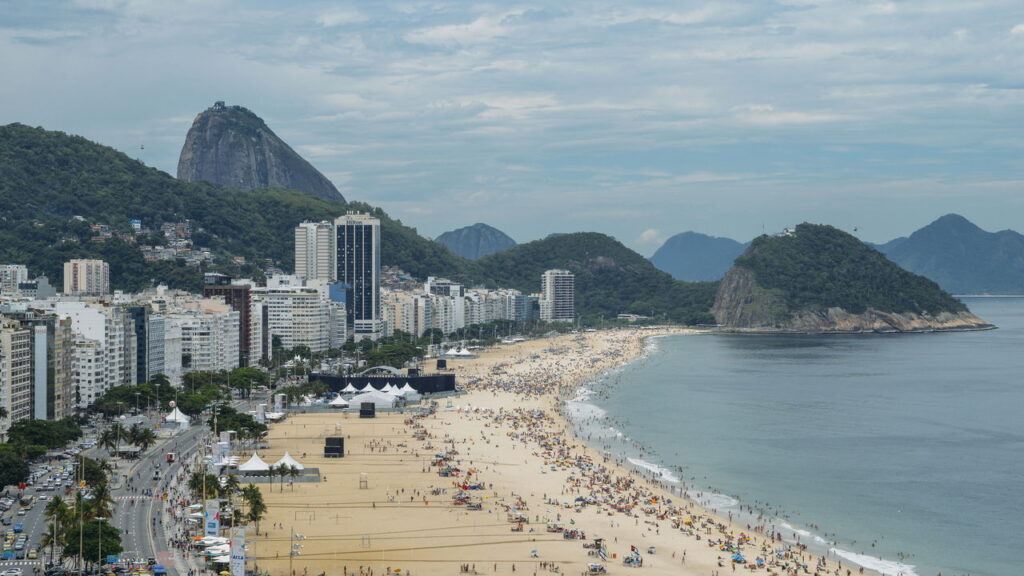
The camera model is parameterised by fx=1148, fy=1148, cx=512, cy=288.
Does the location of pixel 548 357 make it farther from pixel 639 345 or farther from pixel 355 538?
pixel 355 538

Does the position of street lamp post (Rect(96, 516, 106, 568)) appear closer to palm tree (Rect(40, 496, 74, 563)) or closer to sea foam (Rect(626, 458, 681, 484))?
palm tree (Rect(40, 496, 74, 563))

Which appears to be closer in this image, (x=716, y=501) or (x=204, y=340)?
(x=716, y=501)

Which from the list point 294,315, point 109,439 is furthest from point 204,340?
point 109,439

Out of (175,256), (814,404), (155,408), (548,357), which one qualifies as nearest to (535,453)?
(155,408)

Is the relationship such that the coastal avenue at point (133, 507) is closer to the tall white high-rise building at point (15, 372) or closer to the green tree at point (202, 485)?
the green tree at point (202, 485)

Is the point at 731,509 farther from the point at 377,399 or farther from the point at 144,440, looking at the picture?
the point at 377,399
